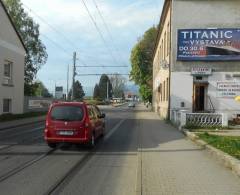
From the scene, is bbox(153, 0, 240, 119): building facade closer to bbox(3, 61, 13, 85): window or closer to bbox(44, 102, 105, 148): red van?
bbox(3, 61, 13, 85): window

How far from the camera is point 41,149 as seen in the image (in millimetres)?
15562

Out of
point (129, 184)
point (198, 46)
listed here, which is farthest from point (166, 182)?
point (198, 46)

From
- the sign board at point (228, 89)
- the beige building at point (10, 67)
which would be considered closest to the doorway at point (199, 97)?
the sign board at point (228, 89)

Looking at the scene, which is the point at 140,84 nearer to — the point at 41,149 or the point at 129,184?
the point at 41,149

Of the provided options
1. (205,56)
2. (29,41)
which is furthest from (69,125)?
(29,41)

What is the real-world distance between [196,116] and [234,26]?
26.5 ft

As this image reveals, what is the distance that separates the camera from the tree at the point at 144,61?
259ft

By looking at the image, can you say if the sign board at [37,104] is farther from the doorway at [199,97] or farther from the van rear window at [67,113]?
the van rear window at [67,113]

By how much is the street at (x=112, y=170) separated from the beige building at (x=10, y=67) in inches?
737

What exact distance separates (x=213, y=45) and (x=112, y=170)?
21216 millimetres

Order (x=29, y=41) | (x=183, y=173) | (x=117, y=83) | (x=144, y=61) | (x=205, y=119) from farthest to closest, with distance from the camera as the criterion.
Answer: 1. (x=117, y=83)
2. (x=144, y=61)
3. (x=29, y=41)
4. (x=205, y=119)
5. (x=183, y=173)

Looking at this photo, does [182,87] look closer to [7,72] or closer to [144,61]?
[7,72]

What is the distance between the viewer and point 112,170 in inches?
444

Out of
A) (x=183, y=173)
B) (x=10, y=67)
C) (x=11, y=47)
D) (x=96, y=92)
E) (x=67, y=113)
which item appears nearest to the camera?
(x=183, y=173)
